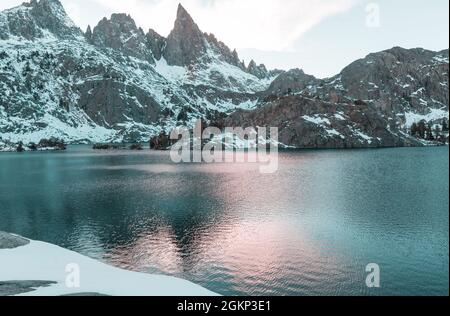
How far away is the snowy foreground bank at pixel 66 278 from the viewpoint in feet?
114

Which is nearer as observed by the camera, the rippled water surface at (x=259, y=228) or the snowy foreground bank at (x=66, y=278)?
the snowy foreground bank at (x=66, y=278)

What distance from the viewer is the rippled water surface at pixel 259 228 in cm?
4566

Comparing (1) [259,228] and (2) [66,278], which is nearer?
(2) [66,278]

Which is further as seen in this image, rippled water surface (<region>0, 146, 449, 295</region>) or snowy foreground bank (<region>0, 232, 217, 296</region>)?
rippled water surface (<region>0, 146, 449, 295</region>)

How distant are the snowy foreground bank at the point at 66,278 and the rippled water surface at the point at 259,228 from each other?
5.95 metres

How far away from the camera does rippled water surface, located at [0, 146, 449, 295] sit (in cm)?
4566

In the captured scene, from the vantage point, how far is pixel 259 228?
68125 millimetres

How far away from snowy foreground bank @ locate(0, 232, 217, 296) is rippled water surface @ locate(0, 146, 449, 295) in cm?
595

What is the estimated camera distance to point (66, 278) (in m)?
38.7

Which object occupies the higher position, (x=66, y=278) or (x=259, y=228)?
(x=66, y=278)

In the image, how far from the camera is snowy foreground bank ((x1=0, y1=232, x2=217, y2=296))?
34.9 m

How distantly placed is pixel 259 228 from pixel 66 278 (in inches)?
1429
